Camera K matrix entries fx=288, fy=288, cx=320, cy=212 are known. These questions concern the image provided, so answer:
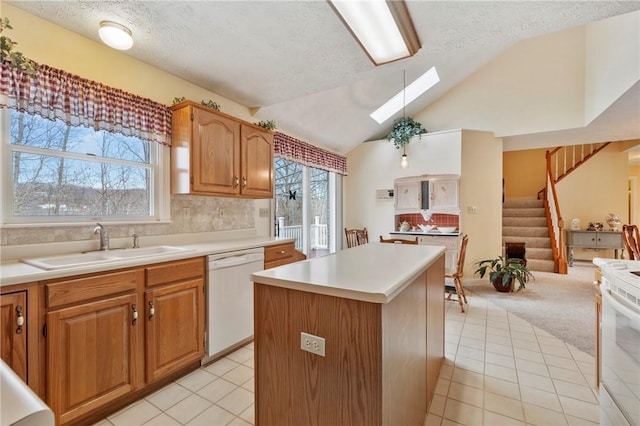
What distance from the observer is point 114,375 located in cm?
168

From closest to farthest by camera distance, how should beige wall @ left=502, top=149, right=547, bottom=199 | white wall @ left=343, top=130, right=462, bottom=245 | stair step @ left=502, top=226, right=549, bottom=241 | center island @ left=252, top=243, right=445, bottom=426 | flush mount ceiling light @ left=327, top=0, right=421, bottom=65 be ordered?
center island @ left=252, top=243, right=445, bottom=426, flush mount ceiling light @ left=327, top=0, right=421, bottom=65, white wall @ left=343, top=130, right=462, bottom=245, stair step @ left=502, top=226, right=549, bottom=241, beige wall @ left=502, top=149, right=547, bottom=199

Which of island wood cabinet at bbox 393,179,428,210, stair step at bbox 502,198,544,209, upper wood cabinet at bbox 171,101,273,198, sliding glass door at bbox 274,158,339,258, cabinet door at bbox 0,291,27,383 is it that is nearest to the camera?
cabinet door at bbox 0,291,27,383

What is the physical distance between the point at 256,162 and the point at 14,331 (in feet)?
7.19

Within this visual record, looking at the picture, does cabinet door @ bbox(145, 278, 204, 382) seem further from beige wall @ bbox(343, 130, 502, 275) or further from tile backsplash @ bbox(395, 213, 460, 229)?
beige wall @ bbox(343, 130, 502, 275)

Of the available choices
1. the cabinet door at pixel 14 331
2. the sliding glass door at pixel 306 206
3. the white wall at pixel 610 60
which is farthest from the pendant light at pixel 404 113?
the cabinet door at pixel 14 331

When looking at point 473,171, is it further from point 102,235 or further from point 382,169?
point 102,235

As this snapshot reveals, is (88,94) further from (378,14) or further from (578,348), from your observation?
(578,348)

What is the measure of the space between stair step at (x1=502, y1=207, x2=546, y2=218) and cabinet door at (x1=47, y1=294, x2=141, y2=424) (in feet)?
23.7

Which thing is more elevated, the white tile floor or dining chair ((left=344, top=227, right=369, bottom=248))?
dining chair ((left=344, top=227, right=369, bottom=248))

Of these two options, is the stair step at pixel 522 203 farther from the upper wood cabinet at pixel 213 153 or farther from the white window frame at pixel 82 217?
the white window frame at pixel 82 217

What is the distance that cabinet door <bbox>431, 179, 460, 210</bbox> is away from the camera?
4.82 meters

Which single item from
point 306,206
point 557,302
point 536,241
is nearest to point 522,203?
point 536,241

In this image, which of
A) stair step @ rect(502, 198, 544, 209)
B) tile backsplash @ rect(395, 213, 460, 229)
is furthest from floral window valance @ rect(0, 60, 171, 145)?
stair step @ rect(502, 198, 544, 209)

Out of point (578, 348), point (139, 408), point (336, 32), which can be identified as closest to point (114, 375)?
point (139, 408)
